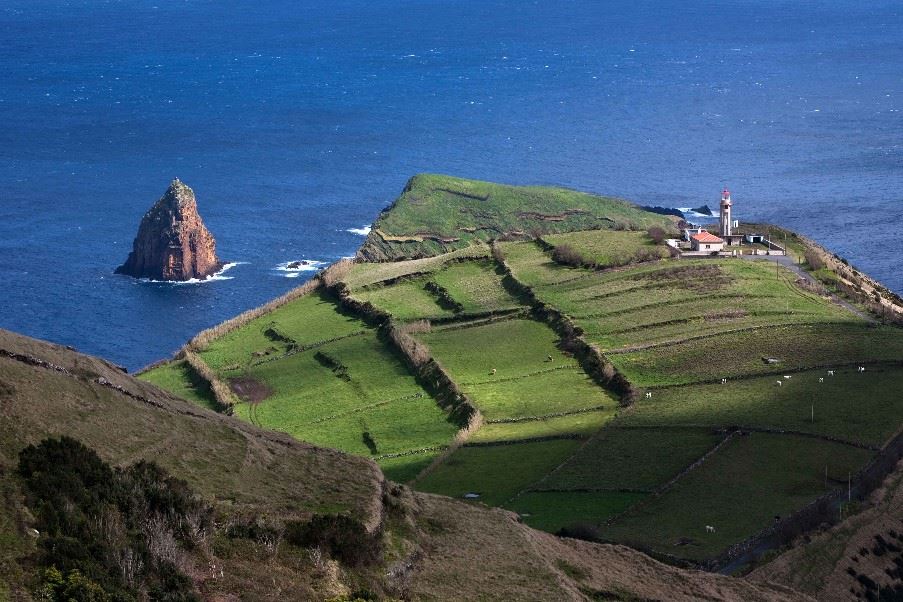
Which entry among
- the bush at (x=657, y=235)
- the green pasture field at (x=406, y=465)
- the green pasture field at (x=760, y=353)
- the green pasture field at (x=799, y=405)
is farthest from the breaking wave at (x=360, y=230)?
the green pasture field at (x=406, y=465)

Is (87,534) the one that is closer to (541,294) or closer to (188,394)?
(188,394)

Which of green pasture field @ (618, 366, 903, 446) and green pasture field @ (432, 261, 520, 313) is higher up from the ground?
green pasture field @ (618, 366, 903, 446)

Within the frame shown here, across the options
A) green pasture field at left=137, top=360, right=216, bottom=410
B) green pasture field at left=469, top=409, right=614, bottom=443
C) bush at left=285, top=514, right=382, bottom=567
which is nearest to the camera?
bush at left=285, top=514, right=382, bottom=567

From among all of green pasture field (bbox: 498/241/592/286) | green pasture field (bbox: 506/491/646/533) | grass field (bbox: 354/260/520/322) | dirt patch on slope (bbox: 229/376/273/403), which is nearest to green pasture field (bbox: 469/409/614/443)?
green pasture field (bbox: 506/491/646/533)

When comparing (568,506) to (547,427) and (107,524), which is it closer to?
(547,427)

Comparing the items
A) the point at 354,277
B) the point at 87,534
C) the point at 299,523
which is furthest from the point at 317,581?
the point at 354,277

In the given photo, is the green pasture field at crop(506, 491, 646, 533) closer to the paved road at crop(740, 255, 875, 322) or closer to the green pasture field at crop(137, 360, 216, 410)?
the green pasture field at crop(137, 360, 216, 410)

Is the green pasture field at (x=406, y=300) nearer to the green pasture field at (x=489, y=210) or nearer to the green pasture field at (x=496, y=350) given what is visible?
the green pasture field at (x=496, y=350)
